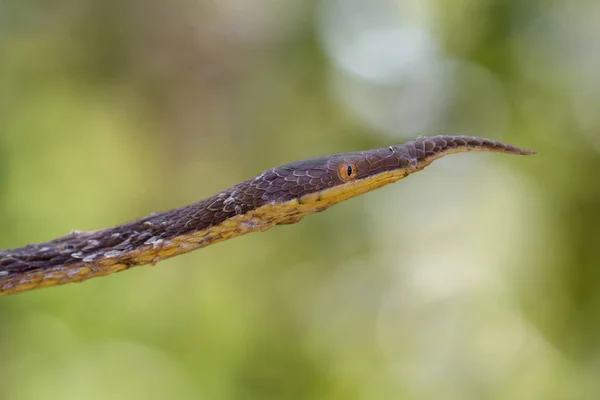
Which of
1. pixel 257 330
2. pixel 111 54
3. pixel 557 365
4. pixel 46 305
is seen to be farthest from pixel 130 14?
pixel 557 365

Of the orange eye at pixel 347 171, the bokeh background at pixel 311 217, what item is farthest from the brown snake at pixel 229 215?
the bokeh background at pixel 311 217

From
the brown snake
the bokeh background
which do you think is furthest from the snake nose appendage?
the bokeh background

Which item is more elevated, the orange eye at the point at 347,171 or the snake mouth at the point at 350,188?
the orange eye at the point at 347,171

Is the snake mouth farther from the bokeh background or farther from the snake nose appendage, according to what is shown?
the bokeh background

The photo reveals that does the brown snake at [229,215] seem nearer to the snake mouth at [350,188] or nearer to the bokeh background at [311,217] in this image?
the snake mouth at [350,188]

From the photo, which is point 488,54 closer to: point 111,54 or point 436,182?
point 436,182

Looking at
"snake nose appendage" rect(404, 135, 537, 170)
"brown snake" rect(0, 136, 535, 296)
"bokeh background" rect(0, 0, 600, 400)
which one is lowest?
"bokeh background" rect(0, 0, 600, 400)
